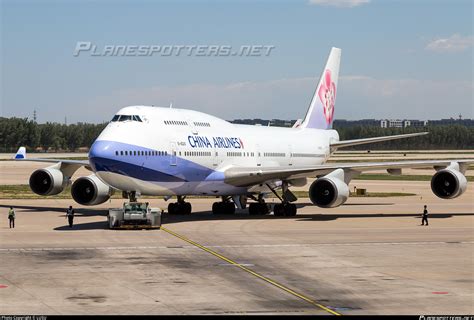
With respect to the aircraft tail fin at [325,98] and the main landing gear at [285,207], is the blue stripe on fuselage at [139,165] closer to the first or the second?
the main landing gear at [285,207]

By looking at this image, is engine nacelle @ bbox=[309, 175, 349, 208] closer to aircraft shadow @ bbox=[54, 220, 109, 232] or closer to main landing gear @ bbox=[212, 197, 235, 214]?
main landing gear @ bbox=[212, 197, 235, 214]

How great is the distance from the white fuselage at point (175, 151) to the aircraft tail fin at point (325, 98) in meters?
9.17

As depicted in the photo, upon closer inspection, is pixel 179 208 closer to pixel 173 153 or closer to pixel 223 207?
pixel 223 207

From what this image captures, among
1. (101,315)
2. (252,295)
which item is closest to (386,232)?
(252,295)

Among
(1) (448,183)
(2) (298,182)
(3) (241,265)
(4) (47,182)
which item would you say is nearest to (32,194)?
(4) (47,182)

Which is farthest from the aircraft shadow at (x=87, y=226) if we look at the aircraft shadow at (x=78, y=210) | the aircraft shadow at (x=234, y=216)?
the aircraft shadow at (x=78, y=210)

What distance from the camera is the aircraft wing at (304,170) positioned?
54.0 m

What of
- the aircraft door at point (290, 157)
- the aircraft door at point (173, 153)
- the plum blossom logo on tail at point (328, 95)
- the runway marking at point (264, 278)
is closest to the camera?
the runway marking at point (264, 278)

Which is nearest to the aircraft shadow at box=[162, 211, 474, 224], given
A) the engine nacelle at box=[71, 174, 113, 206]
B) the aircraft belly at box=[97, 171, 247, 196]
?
the aircraft belly at box=[97, 171, 247, 196]

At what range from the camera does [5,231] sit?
1845 inches

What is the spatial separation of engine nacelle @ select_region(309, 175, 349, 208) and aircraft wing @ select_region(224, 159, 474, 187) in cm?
198

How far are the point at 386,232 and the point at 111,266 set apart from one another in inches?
727

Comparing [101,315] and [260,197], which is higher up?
[260,197]

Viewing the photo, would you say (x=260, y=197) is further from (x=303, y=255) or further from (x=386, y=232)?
(x=303, y=255)
